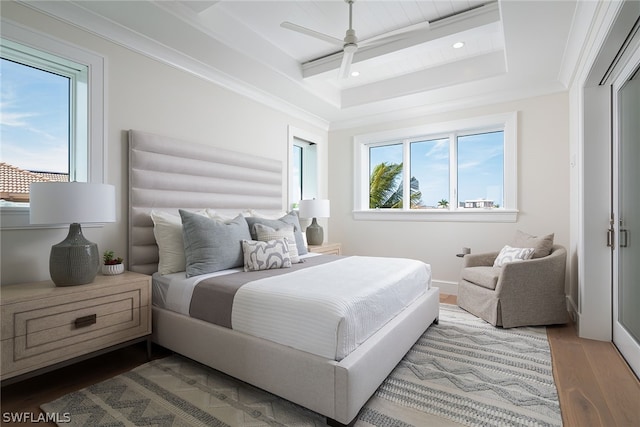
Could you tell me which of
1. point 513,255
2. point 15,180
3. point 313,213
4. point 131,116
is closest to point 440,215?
point 513,255

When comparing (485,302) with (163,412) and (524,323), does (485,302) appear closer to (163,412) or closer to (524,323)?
(524,323)

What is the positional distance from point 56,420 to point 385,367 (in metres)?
1.74

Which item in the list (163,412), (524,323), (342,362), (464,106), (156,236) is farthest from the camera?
(464,106)

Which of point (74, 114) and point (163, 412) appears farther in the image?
point (74, 114)

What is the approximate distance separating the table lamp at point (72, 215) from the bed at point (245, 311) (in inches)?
21.0

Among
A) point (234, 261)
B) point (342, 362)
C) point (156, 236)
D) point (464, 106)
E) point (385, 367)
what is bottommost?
point (385, 367)

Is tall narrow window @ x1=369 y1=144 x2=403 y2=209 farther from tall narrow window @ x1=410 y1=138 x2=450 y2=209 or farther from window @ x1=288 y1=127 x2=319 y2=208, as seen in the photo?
window @ x1=288 y1=127 x2=319 y2=208

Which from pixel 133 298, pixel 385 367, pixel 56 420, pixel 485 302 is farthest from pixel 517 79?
pixel 56 420

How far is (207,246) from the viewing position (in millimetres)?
2459

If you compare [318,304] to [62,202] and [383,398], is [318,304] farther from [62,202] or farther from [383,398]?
[62,202]

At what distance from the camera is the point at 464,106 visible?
4070 millimetres

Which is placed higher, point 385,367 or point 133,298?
point 133,298

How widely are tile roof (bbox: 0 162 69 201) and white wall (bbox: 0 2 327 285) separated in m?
0.27

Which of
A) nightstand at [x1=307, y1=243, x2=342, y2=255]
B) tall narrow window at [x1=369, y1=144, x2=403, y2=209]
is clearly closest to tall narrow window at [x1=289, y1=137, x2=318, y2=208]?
tall narrow window at [x1=369, y1=144, x2=403, y2=209]
